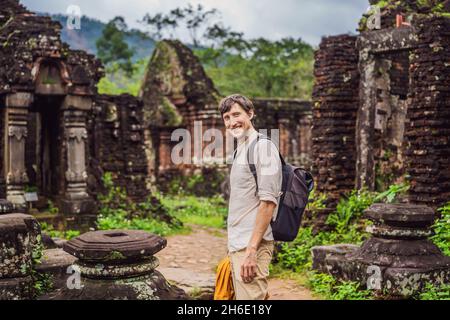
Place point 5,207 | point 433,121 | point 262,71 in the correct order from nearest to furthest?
1. point 5,207
2. point 433,121
3. point 262,71

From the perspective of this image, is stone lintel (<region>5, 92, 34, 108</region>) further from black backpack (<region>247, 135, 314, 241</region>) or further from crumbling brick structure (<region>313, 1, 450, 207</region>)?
black backpack (<region>247, 135, 314, 241</region>)

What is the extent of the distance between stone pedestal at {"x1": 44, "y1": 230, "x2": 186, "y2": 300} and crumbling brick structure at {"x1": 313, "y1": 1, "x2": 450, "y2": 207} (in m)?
4.39

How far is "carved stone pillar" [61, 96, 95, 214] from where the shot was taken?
406 inches

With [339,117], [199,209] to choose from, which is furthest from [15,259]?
[199,209]

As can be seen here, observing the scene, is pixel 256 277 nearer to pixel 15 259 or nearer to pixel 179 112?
pixel 15 259

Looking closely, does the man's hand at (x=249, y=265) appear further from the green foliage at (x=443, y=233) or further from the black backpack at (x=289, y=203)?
→ the green foliage at (x=443, y=233)

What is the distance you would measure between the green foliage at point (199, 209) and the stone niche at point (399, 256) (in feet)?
21.3

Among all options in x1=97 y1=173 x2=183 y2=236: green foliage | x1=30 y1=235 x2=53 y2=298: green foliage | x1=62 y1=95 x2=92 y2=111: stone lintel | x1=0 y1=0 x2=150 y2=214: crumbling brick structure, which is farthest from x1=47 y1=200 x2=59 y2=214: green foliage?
x1=30 y1=235 x2=53 y2=298: green foliage

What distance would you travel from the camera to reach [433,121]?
7410mm

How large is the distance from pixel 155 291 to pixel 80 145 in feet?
22.0

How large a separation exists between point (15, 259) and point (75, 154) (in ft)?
19.1

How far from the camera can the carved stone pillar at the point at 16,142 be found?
32.0 feet

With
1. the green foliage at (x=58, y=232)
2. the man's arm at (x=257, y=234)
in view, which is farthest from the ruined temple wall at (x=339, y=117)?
the man's arm at (x=257, y=234)

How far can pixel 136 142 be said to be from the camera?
481 inches
